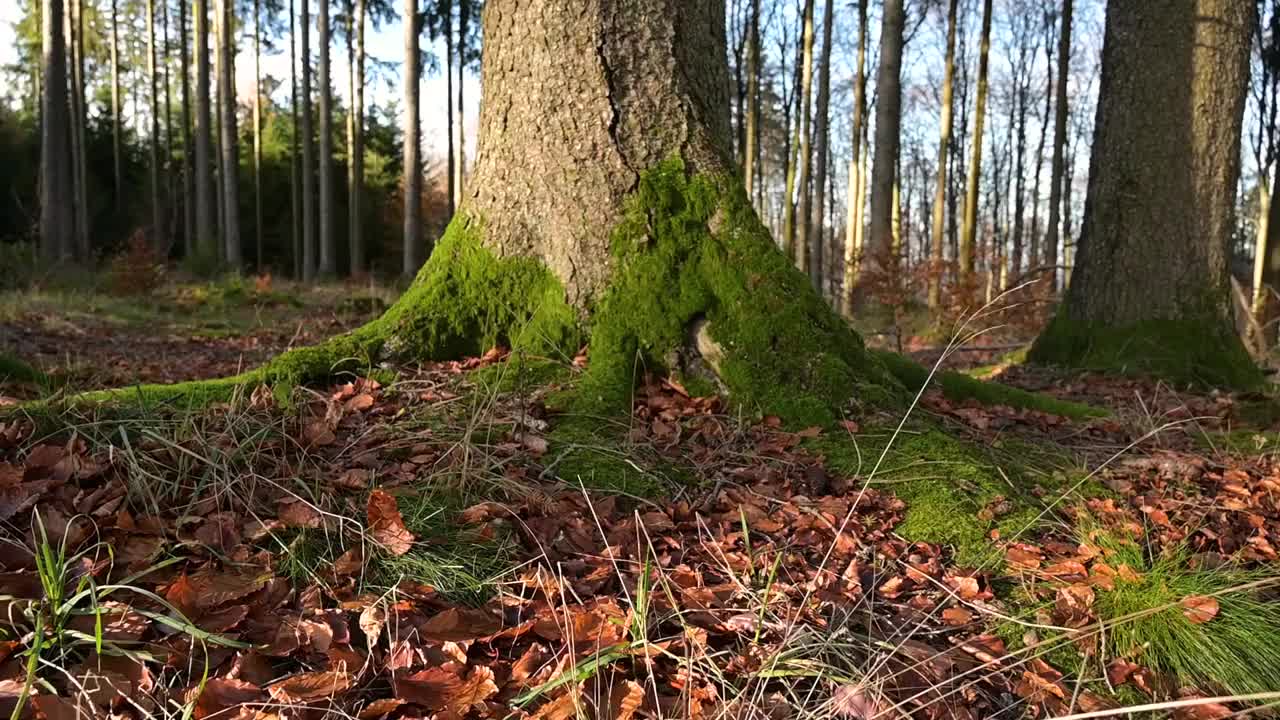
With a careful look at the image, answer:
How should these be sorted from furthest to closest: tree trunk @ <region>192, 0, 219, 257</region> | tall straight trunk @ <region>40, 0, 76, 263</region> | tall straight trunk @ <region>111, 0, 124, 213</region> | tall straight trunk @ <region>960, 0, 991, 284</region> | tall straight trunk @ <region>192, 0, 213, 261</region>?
tall straight trunk @ <region>111, 0, 124, 213</region> → tall straight trunk @ <region>192, 0, 213, 261</region> → tree trunk @ <region>192, 0, 219, 257</region> → tall straight trunk @ <region>960, 0, 991, 284</region> → tall straight trunk @ <region>40, 0, 76, 263</region>

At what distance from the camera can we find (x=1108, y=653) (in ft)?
5.61

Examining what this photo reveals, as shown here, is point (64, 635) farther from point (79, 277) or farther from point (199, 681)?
point (79, 277)

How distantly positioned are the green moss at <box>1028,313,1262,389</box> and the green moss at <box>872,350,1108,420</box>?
6.02ft

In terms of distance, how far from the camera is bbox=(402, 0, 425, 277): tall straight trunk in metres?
12.9

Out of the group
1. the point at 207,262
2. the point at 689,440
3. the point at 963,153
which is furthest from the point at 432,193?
the point at 689,440

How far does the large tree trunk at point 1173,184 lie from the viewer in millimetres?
5117

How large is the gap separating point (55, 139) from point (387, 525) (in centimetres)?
1322

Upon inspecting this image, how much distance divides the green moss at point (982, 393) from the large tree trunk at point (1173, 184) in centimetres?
190

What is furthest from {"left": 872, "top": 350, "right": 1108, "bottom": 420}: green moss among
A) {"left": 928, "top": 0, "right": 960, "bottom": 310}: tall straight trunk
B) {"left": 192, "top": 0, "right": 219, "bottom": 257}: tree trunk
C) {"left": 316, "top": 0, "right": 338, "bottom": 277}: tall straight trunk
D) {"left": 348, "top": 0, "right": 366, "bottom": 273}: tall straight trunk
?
{"left": 348, "top": 0, "right": 366, "bottom": 273}: tall straight trunk

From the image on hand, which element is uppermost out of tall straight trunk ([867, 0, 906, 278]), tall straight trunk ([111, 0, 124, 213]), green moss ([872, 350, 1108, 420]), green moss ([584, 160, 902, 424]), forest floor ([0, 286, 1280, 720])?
tall straight trunk ([111, 0, 124, 213])

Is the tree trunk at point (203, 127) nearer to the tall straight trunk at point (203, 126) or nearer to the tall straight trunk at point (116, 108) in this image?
the tall straight trunk at point (203, 126)

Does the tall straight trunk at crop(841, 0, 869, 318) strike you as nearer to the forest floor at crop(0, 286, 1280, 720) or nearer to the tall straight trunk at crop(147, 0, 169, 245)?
the forest floor at crop(0, 286, 1280, 720)

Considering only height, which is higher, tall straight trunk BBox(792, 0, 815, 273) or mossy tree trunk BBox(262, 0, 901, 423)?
tall straight trunk BBox(792, 0, 815, 273)

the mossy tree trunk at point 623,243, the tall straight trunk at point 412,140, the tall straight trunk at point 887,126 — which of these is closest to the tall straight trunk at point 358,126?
the tall straight trunk at point 412,140
